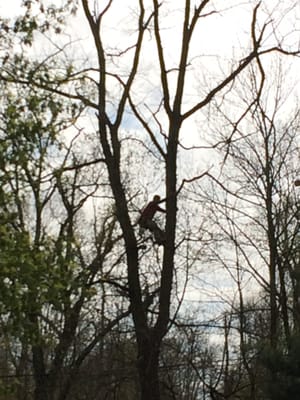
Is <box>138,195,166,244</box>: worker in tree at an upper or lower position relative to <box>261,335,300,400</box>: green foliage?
upper

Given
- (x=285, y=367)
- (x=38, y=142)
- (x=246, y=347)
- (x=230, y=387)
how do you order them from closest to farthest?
(x=38, y=142), (x=285, y=367), (x=246, y=347), (x=230, y=387)

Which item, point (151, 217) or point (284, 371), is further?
point (284, 371)

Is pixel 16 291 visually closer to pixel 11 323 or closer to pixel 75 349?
pixel 11 323

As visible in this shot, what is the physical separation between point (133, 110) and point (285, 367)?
18.5 feet

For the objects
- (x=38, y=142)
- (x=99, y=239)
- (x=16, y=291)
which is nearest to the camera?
(x=16, y=291)

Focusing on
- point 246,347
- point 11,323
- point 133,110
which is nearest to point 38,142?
point 11,323

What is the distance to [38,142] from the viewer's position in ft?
26.5

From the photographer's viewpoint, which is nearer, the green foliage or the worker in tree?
the worker in tree

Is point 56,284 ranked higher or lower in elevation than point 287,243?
lower

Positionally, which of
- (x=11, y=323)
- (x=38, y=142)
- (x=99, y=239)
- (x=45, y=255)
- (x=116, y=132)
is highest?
(x=99, y=239)

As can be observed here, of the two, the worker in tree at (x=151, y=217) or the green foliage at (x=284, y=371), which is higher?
the worker in tree at (x=151, y=217)

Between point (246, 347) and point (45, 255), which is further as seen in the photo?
point (246, 347)

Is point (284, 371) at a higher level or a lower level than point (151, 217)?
lower

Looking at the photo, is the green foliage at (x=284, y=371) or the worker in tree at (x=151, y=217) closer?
the worker in tree at (x=151, y=217)
